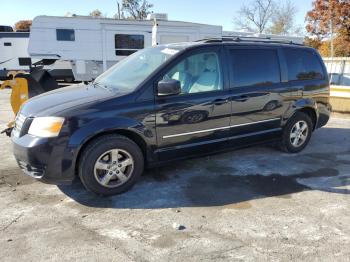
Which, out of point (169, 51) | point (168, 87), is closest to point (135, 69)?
point (169, 51)

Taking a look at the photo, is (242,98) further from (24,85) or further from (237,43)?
(24,85)

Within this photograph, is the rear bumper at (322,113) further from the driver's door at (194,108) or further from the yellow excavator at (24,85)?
the yellow excavator at (24,85)

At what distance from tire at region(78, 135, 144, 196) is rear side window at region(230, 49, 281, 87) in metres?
1.81

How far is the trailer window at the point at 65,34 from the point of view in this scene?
13500 mm

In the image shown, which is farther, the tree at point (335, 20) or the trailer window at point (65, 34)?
the tree at point (335, 20)

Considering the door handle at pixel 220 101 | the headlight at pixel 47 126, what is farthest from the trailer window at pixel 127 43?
the headlight at pixel 47 126

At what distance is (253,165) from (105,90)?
8.24 feet

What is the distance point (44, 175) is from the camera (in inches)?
156

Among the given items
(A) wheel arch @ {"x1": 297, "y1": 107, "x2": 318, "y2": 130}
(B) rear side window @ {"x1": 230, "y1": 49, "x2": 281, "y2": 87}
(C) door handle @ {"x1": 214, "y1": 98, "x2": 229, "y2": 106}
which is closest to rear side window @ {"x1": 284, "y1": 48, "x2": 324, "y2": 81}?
(B) rear side window @ {"x1": 230, "y1": 49, "x2": 281, "y2": 87}

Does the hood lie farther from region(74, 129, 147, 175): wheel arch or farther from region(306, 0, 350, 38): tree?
region(306, 0, 350, 38): tree

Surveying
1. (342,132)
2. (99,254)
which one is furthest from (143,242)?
(342,132)

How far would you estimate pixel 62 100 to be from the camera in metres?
4.28

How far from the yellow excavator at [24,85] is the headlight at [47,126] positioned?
2342 mm

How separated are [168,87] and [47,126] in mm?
1456
